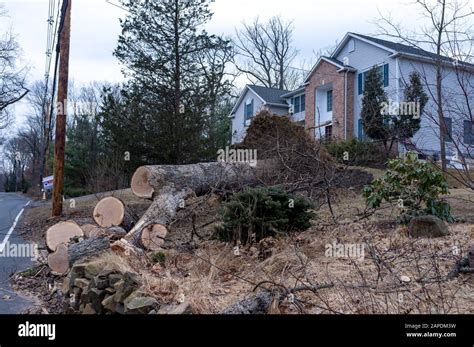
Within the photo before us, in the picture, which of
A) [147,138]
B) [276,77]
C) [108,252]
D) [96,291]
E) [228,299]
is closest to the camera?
[228,299]

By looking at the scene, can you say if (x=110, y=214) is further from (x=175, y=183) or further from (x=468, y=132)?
(x=468, y=132)

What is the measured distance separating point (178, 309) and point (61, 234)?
4.61 metres

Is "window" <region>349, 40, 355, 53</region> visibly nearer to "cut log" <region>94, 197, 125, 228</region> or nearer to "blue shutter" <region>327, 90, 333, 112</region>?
"blue shutter" <region>327, 90, 333, 112</region>

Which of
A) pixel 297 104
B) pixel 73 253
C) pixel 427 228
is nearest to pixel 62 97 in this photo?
pixel 73 253

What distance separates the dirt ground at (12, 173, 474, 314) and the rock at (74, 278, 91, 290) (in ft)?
1.52

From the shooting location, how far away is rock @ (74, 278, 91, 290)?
507 cm

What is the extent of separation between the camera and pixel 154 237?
7281 mm

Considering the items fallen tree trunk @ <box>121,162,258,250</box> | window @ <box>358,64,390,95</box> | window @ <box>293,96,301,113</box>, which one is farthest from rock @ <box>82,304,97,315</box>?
window @ <box>293,96,301,113</box>

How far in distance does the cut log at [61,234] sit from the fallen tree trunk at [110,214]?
1.99 feet

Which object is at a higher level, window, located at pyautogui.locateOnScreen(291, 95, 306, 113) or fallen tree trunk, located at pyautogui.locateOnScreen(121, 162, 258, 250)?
window, located at pyautogui.locateOnScreen(291, 95, 306, 113)

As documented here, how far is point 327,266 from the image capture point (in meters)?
4.86
